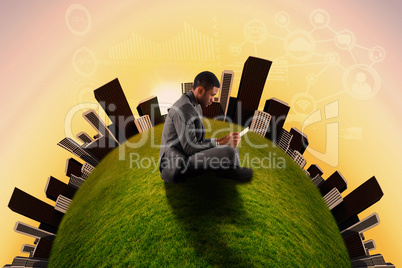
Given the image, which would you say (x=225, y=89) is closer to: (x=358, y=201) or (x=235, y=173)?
(x=235, y=173)

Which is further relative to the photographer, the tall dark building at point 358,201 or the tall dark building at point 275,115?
the tall dark building at point 275,115

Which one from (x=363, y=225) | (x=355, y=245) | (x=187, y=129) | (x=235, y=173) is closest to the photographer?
(x=187, y=129)

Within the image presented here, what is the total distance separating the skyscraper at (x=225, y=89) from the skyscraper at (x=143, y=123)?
2.09 meters

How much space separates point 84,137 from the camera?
7555 millimetres

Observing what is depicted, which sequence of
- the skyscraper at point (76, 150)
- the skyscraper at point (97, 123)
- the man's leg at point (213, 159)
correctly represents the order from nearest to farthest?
the man's leg at point (213, 159), the skyscraper at point (97, 123), the skyscraper at point (76, 150)

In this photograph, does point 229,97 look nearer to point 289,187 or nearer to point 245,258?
point 289,187

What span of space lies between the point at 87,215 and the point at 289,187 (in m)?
3.58

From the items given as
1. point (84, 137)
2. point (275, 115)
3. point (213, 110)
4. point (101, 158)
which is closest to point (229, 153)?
point (275, 115)

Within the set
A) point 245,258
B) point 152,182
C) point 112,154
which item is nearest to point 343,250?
point 245,258

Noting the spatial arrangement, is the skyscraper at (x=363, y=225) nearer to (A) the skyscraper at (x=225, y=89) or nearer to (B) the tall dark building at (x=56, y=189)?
(A) the skyscraper at (x=225, y=89)

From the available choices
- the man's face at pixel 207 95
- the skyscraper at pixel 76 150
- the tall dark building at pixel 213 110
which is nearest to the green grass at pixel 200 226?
the man's face at pixel 207 95

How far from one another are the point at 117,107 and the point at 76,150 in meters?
1.58

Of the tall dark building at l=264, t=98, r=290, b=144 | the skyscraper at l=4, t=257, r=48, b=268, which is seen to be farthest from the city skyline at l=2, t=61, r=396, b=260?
the skyscraper at l=4, t=257, r=48, b=268

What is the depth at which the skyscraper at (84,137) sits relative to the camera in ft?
24.6
